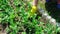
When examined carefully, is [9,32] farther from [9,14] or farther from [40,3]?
[40,3]

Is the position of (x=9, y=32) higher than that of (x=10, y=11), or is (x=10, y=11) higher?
(x=10, y=11)

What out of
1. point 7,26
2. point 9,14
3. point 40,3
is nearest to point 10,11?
point 9,14

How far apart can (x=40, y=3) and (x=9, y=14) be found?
628 millimetres

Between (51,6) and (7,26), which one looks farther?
(51,6)

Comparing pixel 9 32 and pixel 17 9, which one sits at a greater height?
pixel 17 9

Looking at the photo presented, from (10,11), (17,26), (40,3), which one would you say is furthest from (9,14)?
(40,3)

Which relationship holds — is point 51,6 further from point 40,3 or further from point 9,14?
point 9,14

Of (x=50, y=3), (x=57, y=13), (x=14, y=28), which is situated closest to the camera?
(x=14, y=28)

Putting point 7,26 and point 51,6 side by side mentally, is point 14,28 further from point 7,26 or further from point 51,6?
point 51,6

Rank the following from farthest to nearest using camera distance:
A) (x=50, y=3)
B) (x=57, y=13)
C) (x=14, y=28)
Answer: (x=50, y=3)
(x=57, y=13)
(x=14, y=28)

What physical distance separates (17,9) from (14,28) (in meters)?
0.56

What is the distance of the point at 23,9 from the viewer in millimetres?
3688

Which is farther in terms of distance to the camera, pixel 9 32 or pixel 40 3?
pixel 40 3

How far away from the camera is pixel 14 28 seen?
3.23 meters
